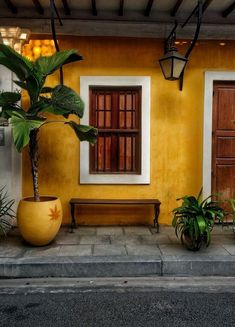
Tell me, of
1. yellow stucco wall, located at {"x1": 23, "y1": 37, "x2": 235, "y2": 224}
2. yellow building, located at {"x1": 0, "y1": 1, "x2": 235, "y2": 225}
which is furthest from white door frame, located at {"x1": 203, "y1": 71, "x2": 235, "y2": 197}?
yellow stucco wall, located at {"x1": 23, "y1": 37, "x2": 235, "y2": 224}

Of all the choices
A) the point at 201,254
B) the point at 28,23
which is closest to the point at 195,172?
the point at 201,254

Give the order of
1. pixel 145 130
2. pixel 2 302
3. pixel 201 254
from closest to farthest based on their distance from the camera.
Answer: pixel 2 302 → pixel 201 254 → pixel 145 130

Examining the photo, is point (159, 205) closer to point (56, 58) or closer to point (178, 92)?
point (178, 92)

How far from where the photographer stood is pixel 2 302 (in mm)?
4352

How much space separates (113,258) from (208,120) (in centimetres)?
344

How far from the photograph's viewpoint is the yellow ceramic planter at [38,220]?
5.78 metres

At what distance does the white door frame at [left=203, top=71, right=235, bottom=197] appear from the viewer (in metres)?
7.24

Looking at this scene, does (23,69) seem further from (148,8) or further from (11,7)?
(148,8)

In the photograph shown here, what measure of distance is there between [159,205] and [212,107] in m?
2.21

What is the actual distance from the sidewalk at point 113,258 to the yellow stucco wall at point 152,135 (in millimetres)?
1145

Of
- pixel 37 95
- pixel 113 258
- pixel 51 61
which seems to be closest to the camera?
pixel 113 258

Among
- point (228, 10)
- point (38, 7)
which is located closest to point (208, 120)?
point (228, 10)

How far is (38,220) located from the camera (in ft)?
18.9

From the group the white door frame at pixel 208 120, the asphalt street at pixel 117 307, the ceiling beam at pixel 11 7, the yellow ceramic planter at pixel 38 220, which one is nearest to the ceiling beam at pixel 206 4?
the white door frame at pixel 208 120
